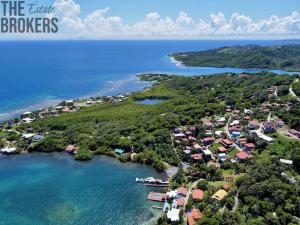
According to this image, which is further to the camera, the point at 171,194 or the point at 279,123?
the point at 279,123

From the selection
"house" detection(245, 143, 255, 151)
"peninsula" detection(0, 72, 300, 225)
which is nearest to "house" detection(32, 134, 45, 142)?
"peninsula" detection(0, 72, 300, 225)

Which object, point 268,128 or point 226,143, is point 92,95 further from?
point 268,128

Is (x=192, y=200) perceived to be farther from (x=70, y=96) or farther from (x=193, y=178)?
(x=70, y=96)

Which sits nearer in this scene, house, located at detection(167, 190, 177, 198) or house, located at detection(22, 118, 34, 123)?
house, located at detection(167, 190, 177, 198)

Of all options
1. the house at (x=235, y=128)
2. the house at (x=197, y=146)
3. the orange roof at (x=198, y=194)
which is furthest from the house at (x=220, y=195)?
the house at (x=235, y=128)

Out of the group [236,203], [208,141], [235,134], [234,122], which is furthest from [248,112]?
[236,203]

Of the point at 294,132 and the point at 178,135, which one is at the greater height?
the point at 294,132

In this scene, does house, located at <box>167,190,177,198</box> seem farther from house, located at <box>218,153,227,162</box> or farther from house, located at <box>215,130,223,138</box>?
house, located at <box>215,130,223,138</box>
